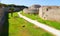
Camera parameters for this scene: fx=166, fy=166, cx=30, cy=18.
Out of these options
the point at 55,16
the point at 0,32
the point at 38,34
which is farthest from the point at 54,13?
the point at 0,32

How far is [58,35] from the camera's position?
11.0m

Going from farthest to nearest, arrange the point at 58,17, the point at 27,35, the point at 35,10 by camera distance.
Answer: the point at 35,10
the point at 58,17
the point at 27,35

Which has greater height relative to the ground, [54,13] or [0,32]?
[0,32]

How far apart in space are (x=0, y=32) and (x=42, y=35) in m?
2.88

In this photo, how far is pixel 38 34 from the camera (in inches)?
463

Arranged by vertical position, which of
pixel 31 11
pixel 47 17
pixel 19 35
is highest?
pixel 19 35

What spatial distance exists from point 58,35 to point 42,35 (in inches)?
44.1

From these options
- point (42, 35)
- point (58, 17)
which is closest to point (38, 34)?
point (42, 35)

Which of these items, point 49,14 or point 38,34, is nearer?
point 38,34

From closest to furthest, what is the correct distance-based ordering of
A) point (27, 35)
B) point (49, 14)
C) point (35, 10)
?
point (27, 35)
point (49, 14)
point (35, 10)

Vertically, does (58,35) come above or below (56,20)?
above

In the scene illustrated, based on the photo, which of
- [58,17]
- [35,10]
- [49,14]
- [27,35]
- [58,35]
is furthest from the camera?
[35,10]

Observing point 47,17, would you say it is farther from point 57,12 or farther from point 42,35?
point 42,35

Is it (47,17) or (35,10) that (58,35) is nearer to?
(47,17)
